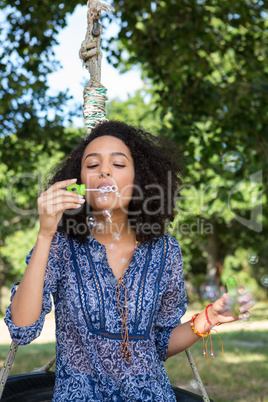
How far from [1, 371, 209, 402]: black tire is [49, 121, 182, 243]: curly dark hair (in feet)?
2.68

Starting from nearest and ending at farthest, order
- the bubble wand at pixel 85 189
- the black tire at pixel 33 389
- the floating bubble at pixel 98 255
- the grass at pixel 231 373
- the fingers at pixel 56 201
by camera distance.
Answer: the fingers at pixel 56 201
the bubble wand at pixel 85 189
the floating bubble at pixel 98 255
the black tire at pixel 33 389
the grass at pixel 231 373

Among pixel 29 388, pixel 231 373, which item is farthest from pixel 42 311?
pixel 231 373

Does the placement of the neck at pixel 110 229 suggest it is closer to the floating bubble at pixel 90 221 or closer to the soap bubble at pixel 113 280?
the floating bubble at pixel 90 221

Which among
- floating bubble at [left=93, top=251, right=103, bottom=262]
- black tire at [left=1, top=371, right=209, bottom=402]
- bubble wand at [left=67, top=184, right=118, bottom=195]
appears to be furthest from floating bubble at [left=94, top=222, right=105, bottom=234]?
black tire at [left=1, top=371, right=209, bottom=402]

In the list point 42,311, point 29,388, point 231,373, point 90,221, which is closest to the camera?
point 42,311

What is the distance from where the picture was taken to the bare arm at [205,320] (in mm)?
1498

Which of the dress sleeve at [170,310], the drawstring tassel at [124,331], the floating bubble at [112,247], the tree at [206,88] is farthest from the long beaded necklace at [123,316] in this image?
the tree at [206,88]

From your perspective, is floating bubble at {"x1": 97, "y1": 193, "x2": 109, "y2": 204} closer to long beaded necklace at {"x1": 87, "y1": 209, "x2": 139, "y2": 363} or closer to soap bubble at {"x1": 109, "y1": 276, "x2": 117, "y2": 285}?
long beaded necklace at {"x1": 87, "y1": 209, "x2": 139, "y2": 363}

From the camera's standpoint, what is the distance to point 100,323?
1684 mm

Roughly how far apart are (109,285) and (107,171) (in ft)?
1.45

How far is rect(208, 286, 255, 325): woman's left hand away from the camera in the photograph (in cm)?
149

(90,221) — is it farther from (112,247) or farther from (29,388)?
(29,388)

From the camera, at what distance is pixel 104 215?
1793 mm

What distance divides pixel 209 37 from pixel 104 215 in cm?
383
